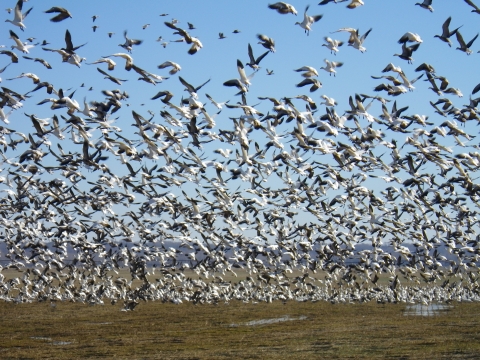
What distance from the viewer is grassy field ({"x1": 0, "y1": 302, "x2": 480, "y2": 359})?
70.7ft

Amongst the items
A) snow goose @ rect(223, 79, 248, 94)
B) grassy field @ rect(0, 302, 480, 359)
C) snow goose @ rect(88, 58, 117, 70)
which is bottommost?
grassy field @ rect(0, 302, 480, 359)

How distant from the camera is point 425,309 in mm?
38938

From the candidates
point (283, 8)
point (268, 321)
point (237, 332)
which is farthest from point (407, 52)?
point (268, 321)

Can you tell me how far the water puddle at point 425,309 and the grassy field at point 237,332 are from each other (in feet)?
1.73

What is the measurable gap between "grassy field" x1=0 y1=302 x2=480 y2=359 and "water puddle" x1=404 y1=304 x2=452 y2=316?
1.73 feet

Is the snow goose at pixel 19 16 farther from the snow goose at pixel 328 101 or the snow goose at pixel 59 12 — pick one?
the snow goose at pixel 328 101

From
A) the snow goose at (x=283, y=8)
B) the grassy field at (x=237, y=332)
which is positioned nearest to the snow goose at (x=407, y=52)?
the snow goose at (x=283, y=8)

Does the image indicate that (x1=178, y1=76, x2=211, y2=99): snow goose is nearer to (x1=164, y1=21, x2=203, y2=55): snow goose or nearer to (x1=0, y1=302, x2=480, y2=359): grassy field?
(x1=164, y1=21, x2=203, y2=55): snow goose

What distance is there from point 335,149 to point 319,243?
8.54m

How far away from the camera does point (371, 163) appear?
21.8 meters

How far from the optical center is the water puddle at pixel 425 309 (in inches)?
1421

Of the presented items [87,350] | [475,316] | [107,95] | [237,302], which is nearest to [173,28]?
[107,95]

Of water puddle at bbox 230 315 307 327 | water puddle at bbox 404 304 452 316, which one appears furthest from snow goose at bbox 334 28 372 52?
water puddle at bbox 404 304 452 316

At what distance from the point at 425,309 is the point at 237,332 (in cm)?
1547
